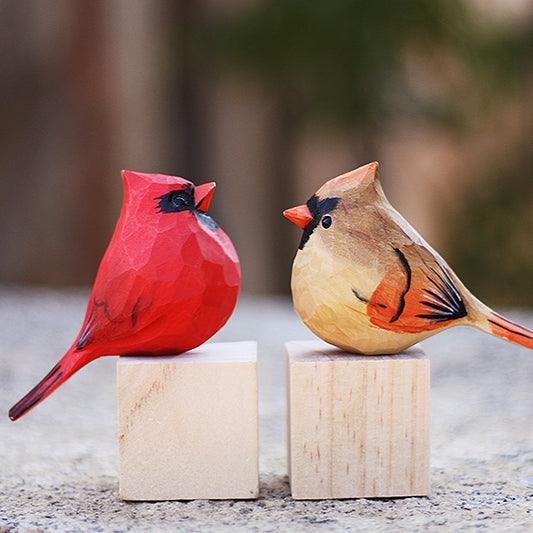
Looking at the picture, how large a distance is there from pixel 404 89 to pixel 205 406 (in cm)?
259

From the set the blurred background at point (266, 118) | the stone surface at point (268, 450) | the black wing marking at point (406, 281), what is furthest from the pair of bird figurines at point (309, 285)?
the blurred background at point (266, 118)

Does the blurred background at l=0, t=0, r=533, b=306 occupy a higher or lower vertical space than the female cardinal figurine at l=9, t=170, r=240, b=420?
higher

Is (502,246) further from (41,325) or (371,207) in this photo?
(371,207)

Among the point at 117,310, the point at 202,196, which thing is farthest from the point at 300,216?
the point at 117,310

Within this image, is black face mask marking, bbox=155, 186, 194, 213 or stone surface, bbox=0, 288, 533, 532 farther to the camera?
black face mask marking, bbox=155, 186, 194, 213

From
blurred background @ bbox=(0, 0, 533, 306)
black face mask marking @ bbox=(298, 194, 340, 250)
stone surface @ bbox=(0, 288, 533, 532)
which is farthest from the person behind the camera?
blurred background @ bbox=(0, 0, 533, 306)

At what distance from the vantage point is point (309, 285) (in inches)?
50.8

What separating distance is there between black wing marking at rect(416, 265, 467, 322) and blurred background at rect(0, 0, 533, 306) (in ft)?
7.88

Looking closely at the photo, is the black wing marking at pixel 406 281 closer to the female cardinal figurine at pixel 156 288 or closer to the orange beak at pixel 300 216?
the orange beak at pixel 300 216

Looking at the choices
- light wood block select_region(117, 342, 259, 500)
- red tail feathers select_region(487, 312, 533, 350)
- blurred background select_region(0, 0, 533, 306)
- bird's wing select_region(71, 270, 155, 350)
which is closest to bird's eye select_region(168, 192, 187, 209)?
bird's wing select_region(71, 270, 155, 350)

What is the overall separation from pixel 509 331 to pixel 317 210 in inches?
13.0

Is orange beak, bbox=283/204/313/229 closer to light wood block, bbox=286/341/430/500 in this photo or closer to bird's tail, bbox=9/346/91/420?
light wood block, bbox=286/341/430/500

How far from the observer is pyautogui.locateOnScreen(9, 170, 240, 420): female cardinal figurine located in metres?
1.27

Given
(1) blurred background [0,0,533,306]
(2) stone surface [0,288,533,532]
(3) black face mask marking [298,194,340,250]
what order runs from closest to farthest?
(2) stone surface [0,288,533,532]
(3) black face mask marking [298,194,340,250]
(1) blurred background [0,0,533,306]
